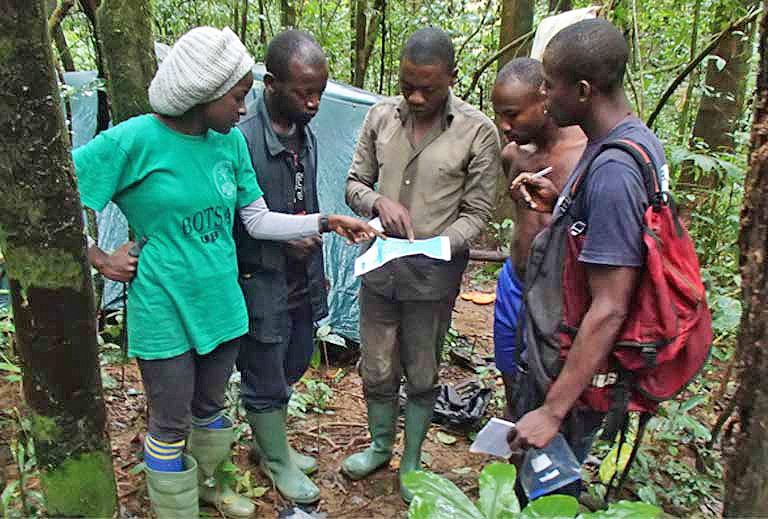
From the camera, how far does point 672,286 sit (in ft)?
5.50

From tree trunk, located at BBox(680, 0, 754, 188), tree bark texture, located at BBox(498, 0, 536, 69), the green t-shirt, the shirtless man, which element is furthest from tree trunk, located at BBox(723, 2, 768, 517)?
tree trunk, located at BBox(680, 0, 754, 188)

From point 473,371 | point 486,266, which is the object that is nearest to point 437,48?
point 473,371

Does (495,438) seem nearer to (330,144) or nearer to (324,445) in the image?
(324,445)

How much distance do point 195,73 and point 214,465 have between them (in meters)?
1.65

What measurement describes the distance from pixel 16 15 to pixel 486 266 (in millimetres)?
5818

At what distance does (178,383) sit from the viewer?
7.20 ft

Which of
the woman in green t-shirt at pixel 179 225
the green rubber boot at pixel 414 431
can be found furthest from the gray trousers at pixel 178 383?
the green rubber boot at pixel 414 431

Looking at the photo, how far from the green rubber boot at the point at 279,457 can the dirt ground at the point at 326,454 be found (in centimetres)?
7

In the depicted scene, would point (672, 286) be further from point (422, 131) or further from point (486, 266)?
point (486, 266)

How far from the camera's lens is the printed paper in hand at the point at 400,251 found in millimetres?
2461

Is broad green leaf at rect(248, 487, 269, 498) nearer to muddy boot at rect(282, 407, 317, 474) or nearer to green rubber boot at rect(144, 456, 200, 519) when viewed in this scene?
muddy boot at rect(282, 407, 317, 474)

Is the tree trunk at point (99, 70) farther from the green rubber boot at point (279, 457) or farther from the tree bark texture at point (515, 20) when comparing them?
the tree bark texture at point (515, 20)

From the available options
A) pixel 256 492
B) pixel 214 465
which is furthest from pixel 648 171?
pixel 256 492

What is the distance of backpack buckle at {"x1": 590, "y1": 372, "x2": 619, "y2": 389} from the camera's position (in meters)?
1.79
